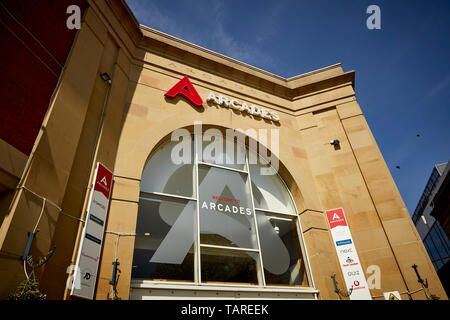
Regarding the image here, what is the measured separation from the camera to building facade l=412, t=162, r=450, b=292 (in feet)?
86.2

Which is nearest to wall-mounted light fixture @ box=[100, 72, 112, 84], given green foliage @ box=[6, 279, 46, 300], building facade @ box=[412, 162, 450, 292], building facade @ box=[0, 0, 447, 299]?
building facade @ box=[0, 0, 447, 299]

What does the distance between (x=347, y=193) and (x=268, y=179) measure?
2.81 meters

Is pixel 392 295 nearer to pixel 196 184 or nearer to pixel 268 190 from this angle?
pixel 268 190

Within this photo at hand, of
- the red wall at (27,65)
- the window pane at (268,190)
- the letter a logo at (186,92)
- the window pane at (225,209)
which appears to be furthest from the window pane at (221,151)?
the red wall at (27,65)

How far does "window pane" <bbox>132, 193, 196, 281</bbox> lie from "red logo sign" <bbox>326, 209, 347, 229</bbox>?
4.71m

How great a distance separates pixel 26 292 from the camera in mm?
4102

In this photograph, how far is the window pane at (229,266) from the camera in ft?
23.7

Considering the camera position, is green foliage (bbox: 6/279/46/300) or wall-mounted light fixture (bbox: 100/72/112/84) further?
wall-mounted light fixture (bbox: 100/72/112/84)

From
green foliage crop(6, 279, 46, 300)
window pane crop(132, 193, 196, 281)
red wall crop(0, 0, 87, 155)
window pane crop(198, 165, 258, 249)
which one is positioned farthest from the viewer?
window pane crop(198, 165, 258, 249)

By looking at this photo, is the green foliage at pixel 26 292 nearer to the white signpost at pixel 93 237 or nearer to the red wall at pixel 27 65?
the white signpost at pixel 93 237

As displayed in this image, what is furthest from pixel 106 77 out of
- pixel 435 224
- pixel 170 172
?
pixel 435 224

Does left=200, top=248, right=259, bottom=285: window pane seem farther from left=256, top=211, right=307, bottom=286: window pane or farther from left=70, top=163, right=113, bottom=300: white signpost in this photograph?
left=70, top=163, right=113, bottom=300: white signpost
